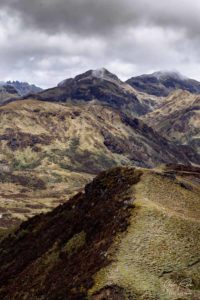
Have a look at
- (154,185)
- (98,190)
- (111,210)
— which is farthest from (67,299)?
(98,190)

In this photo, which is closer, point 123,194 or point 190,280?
point 190,280

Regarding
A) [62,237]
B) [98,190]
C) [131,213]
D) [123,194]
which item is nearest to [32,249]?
[62,237]

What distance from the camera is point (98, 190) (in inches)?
3917

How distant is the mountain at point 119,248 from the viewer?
5869cm

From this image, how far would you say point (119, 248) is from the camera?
2495 inches

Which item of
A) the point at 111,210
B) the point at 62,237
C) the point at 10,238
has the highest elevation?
the point at 111,210

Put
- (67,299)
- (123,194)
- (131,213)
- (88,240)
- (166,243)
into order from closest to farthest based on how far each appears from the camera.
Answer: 1. (67,299)
2. (166,243)
3. (131,213)
4. (88,240)
5. (123,194)

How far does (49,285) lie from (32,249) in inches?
1086

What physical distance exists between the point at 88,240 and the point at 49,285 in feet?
34.3

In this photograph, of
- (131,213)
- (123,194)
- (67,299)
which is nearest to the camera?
(67,299)

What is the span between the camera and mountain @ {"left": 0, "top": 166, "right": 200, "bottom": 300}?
193ft

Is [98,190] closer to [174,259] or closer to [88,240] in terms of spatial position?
[88,240]

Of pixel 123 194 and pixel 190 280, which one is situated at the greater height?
pixel 123 194

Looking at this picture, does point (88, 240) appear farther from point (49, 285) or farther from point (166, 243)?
point (166, 243)
